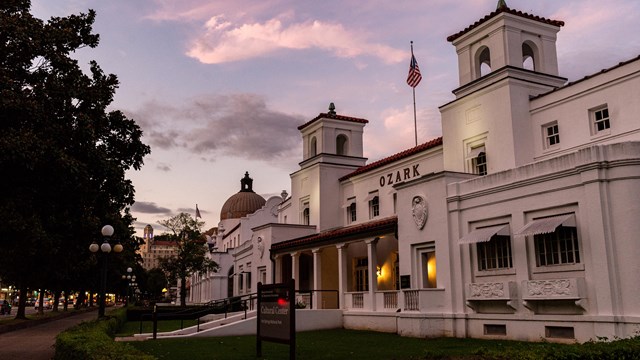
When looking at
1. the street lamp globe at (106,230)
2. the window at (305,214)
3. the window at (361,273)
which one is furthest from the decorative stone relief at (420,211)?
the window at (305,214)

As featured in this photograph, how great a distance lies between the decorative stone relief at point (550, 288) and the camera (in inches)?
669

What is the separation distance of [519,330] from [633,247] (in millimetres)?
4720

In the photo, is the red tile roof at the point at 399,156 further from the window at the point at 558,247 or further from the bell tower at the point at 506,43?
the window at the point at 558,247

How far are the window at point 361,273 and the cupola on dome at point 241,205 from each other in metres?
48.6

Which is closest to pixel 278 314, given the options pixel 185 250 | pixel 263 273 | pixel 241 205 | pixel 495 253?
pixel 495 253

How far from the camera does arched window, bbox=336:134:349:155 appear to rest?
36.9 metres

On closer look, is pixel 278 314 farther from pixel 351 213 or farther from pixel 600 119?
pixel 351 213

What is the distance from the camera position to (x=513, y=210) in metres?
19.4

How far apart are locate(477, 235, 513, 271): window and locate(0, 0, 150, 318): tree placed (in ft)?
40.9

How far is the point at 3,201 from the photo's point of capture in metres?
16.2

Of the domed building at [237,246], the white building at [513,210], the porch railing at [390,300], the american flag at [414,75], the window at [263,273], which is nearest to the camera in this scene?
the white building at [513,210]

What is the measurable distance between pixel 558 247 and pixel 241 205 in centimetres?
6629

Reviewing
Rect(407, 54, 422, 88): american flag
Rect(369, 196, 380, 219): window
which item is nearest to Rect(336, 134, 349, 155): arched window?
Rect(369, 196, 380, 219): window

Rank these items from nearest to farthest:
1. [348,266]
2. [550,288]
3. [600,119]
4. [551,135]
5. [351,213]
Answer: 1. [550,288]
2. [600,119]
3. [551,135]
4. [348,266]
5. [351,213]
